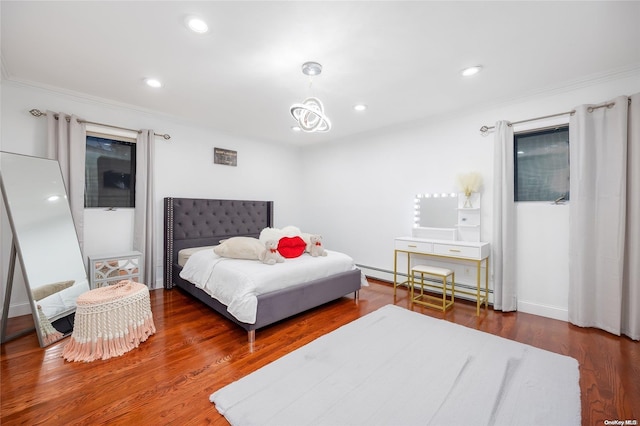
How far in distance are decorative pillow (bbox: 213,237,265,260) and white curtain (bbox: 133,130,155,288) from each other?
1.17 meters

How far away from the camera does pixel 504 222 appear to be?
316cm

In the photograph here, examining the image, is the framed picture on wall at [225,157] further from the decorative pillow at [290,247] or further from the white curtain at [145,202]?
the decorative pillow at [290,247]

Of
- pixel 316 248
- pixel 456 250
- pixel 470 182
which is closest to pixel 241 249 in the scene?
pixel 316 248

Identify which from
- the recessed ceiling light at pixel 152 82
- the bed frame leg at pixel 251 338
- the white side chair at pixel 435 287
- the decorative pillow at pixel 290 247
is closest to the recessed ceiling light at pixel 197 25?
the recessed ceiling light at pixel 152 82

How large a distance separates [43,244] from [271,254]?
2196 mm

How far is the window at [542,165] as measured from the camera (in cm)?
302

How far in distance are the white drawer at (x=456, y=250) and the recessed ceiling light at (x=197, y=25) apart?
326cm

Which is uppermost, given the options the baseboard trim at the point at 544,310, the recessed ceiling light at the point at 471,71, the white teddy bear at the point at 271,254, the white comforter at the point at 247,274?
the recessed ceiling light at the point at 471,71

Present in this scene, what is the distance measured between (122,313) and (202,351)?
77 cm

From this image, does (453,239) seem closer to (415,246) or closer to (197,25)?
(415,246)

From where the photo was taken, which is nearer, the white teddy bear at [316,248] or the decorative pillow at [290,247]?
the decorative pillow at [290,247]

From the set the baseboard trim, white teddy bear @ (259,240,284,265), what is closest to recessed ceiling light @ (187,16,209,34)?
white teddy bear @ (259,240,284,265)

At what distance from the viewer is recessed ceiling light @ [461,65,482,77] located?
251 centimetres

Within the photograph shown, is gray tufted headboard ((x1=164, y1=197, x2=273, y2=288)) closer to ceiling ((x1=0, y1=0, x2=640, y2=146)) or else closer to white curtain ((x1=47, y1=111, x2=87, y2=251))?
white curtain ((x1=47, y1=111, x2=87, y2=251))
